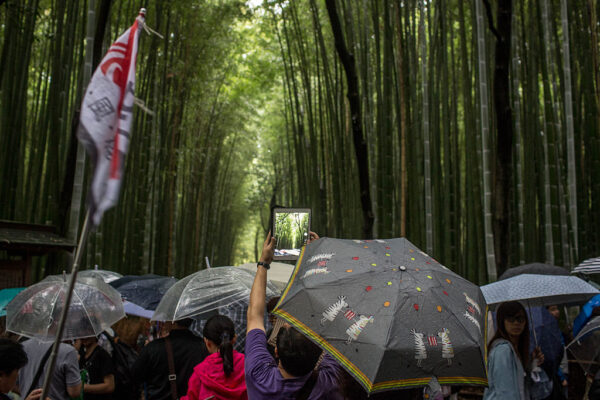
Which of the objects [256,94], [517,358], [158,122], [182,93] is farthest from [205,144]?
[517,358]

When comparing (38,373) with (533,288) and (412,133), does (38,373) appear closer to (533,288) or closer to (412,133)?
(533,288)

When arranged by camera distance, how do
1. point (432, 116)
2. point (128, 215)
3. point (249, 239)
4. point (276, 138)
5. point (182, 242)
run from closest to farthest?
1. point (432, 116)
2. point (128, 215)
3. point (182, 242)
4. point (276, 138)
5. point (249, 239)

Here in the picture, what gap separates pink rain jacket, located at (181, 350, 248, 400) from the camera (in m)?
2.32

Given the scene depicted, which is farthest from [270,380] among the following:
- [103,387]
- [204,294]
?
[204,294]

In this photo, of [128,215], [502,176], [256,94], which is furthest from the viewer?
[256,94]

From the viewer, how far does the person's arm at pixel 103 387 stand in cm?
283

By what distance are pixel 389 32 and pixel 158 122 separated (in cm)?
410

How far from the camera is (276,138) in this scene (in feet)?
61.3

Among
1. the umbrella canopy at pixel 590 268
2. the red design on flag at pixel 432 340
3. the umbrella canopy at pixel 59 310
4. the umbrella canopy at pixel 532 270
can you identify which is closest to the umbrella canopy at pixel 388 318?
the red design on flag at pixel 432 340

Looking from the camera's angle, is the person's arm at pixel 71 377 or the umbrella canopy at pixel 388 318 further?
the person's arm at pixel 71 377

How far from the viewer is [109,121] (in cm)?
144

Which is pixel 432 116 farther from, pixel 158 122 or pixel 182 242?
pixel 182 242

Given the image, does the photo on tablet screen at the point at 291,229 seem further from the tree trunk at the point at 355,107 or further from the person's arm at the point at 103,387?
the tree trunk at the point at 355,107

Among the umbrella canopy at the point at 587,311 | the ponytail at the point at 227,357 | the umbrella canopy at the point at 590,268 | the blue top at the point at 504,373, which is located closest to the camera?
the ponytail at the point at 227,357
